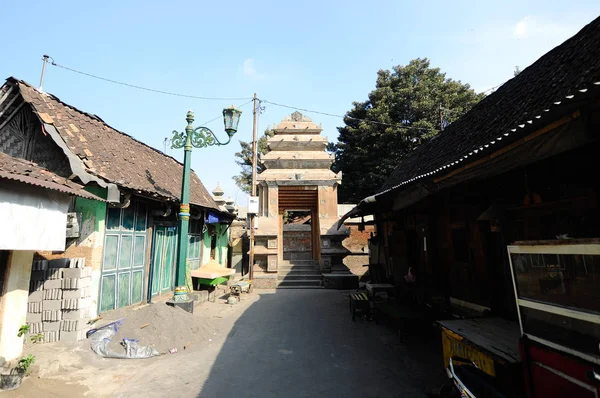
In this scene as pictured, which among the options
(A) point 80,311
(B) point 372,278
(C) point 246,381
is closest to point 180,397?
(C) point 246,381

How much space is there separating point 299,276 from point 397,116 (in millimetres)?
15442

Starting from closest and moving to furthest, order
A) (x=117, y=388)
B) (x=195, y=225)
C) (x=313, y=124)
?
1. (x=117, y=388)
2. (x=195, y=225)
3. (x=313, y=124)

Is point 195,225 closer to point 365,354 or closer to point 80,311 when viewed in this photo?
point 80,311

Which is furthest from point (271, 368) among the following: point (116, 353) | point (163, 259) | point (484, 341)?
point (163, 259)

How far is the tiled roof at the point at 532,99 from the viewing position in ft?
8.87

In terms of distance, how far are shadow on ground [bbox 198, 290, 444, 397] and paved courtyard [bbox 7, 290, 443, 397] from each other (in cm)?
1

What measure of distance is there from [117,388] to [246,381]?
179cm

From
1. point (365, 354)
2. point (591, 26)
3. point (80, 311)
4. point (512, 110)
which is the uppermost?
point (591, 26)

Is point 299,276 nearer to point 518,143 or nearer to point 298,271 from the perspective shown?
point 298,271

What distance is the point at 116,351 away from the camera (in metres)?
5.26

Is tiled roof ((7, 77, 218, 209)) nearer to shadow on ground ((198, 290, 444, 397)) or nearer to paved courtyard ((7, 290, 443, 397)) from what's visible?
paved courtyard ((7, 290, 443, 397))

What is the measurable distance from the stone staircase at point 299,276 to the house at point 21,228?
936cm

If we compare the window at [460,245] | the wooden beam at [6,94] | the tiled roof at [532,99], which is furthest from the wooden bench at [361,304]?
the wooden beam at [6,94]

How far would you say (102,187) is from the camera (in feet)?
19.9
